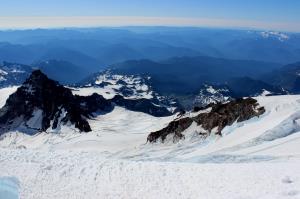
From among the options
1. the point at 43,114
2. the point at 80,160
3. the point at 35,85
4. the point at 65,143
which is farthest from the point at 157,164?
the point at 35,85

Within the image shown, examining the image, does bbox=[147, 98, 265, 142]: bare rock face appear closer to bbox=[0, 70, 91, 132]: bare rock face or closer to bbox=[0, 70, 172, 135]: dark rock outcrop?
bbox=[0, 70, 172, 135]: dark rock outcrop

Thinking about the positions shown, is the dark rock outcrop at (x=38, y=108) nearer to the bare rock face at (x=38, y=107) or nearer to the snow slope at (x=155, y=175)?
the bare rock face at (x=38, y=107)

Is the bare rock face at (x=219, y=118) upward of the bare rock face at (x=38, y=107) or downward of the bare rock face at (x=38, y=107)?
upward

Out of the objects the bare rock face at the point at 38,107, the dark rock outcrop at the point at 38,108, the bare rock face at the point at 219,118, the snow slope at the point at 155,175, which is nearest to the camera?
the snow slope at the point at 155,175

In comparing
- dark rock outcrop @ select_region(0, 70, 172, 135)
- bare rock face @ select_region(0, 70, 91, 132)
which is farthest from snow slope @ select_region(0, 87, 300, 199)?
bare rock face @ select_region(0, 70, 91, 132)

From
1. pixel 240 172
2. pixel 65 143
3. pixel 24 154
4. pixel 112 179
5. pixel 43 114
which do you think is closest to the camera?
pixel 240 172

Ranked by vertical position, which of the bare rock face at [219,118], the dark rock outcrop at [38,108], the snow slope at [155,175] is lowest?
the dark rock outcrop at [38,108]

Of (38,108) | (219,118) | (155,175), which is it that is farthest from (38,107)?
(155,175)

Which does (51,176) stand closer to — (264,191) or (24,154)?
(24,154)

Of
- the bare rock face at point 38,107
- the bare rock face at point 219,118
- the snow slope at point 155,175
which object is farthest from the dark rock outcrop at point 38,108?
the snow slope at point 155,175
